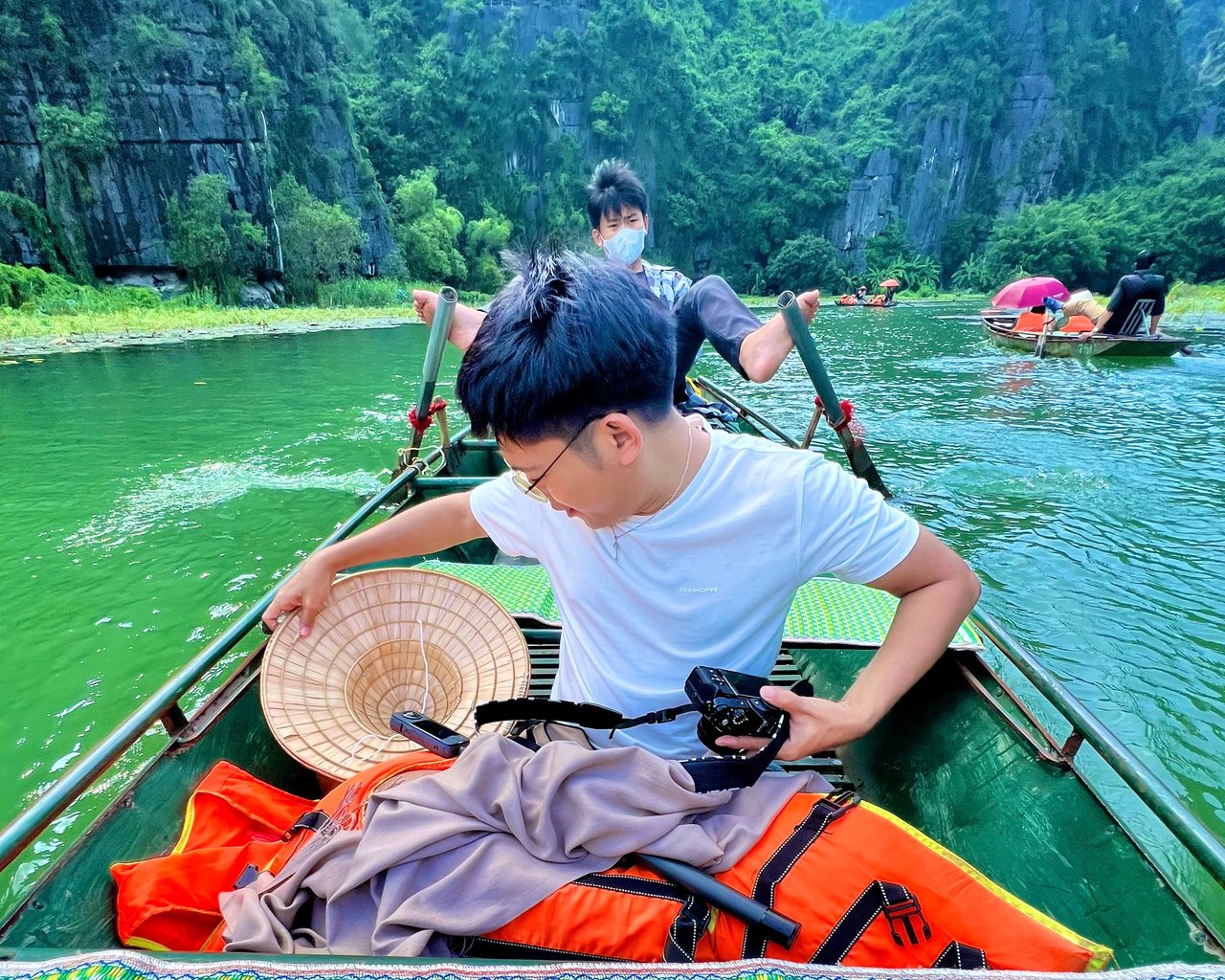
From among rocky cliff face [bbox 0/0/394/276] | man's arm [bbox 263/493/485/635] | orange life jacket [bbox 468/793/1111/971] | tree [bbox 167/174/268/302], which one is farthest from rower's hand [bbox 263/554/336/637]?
rocky cliff face [bbox 0/0/394/276]

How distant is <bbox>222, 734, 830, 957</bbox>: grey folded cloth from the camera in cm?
91

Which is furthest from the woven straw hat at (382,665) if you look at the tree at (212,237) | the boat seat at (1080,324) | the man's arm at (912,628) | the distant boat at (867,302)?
the distant boat at (867,302)

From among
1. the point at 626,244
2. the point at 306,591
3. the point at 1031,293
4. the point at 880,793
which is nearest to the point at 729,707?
the point at 306,591

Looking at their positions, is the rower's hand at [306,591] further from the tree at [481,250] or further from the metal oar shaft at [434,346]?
the tree at [481,250]

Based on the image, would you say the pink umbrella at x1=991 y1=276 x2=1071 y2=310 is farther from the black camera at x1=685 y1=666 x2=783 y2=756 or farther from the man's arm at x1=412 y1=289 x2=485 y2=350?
the black camera at x1=685 y1=666 x2=783 y2=756

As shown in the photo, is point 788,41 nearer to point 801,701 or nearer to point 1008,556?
point 1008,556

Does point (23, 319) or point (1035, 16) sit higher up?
point (1035, 16)

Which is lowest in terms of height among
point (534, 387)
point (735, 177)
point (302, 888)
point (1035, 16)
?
point (302, 888)

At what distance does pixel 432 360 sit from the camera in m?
3.96

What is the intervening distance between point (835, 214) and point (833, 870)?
169ft

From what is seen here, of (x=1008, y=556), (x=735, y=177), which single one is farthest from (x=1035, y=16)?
(x=1008, y=556)

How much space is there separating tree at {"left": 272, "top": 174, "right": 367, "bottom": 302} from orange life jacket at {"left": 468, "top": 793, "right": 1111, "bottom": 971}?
30.1 m

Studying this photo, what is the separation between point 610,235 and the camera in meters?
3.59

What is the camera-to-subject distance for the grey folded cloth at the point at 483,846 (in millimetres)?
909
